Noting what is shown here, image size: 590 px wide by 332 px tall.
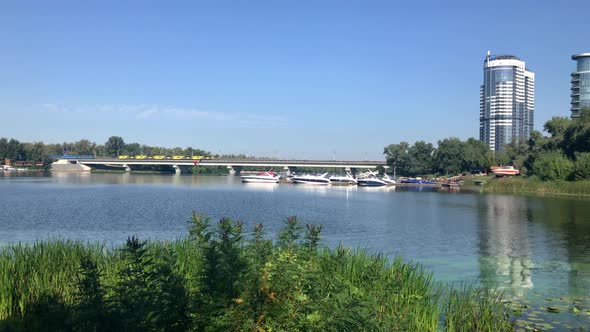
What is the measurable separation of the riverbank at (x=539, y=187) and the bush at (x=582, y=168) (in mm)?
2675

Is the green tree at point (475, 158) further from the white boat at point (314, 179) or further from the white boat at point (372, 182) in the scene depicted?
the white boat at point (314, 179)

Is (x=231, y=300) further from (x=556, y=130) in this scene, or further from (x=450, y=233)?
(x=556, y=130)

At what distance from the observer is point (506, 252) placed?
1282 inches

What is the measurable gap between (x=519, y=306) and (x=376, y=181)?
131 metres

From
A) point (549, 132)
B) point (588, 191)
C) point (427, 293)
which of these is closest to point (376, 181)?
point (549, 132)

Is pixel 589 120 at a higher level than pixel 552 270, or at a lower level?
higher

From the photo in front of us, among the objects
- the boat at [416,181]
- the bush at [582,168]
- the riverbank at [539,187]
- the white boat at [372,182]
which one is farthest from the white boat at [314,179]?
the bush at [582,168]

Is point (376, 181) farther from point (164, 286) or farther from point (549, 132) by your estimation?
point (164, 286)

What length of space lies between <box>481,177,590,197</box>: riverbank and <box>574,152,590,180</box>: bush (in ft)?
8.78

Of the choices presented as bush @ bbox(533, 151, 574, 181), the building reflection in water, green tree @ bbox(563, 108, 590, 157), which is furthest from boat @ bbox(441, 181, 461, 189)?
the building reflection in water

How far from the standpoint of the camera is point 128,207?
187ft

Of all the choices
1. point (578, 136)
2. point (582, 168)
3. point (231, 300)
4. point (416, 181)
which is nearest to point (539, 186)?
point (582, 168)

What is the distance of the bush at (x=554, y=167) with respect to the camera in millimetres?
93688

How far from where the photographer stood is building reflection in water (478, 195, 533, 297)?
2314 centimetres
